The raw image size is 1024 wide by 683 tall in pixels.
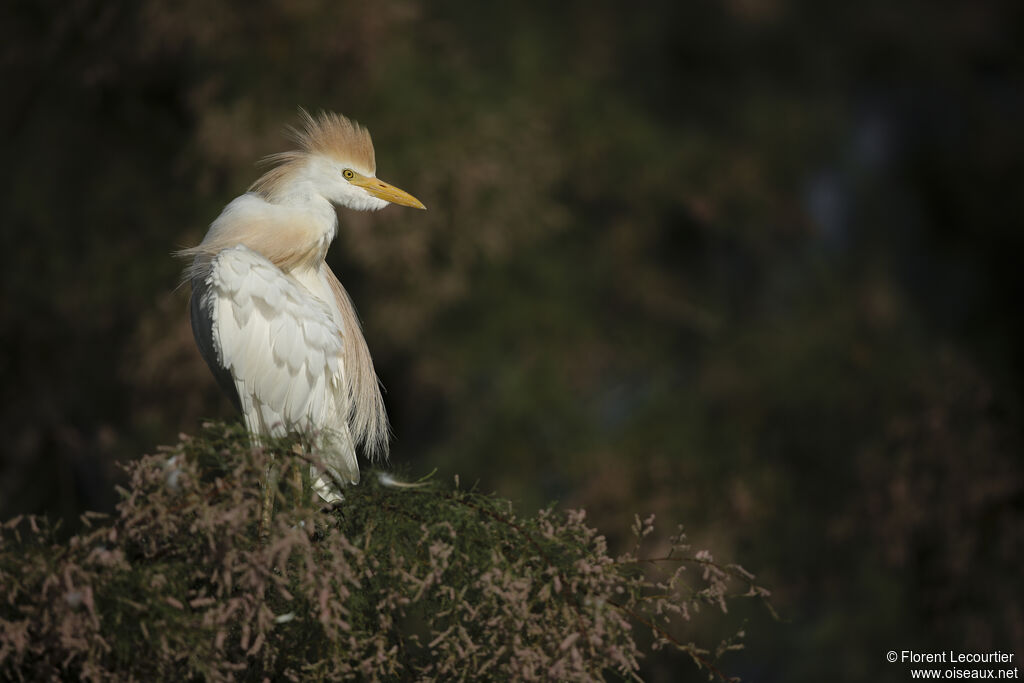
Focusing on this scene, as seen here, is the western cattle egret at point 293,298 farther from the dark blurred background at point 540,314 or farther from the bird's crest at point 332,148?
the dark blurred background at point 540,314

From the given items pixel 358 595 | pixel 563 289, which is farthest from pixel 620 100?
pixel 358 595

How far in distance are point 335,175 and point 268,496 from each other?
0.99m

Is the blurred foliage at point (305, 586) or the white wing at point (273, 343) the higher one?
the white wing at point (273, 343)

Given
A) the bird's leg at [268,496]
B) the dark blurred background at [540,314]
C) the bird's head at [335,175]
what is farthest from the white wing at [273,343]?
the dark blurred background at [540,314]

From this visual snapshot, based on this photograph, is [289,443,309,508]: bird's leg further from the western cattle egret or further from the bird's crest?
the bird's crest

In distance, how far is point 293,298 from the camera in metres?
2.45

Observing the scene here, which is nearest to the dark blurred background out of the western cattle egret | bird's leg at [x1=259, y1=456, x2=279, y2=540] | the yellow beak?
the western cattle egret

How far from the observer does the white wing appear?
2363 millimetres

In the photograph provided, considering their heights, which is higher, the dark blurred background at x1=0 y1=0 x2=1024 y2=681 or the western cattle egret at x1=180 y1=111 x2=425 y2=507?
the dark blurred background at x1=0 y1=0 x2=1024 y2=681

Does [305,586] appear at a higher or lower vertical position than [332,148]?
lower

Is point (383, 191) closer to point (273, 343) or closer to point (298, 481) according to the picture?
point (273, 343)

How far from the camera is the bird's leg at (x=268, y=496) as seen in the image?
5.78 feet

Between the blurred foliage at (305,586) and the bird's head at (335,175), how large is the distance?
0.87 metres

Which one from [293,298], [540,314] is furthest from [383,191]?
[540,314]
